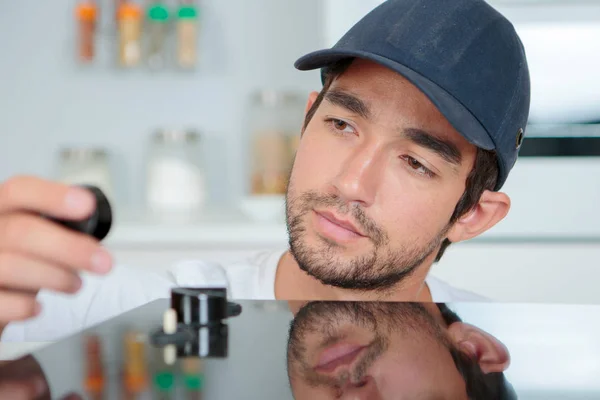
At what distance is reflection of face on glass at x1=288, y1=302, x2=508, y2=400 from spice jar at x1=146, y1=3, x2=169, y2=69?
1.64 metres

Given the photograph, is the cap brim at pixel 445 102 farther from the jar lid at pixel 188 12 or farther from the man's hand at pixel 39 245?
the jar lid at pixel 188 12

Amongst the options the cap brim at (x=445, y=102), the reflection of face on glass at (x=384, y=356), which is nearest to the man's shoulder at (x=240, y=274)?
the cap brim at (x=445, y=102)

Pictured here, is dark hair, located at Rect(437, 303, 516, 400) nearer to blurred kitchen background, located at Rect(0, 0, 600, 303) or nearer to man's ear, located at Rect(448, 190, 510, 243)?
man's ear, located at Rect(448, 190, 510, 243)

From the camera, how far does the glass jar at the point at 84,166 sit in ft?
6.81

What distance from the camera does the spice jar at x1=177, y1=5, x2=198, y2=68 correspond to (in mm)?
2166

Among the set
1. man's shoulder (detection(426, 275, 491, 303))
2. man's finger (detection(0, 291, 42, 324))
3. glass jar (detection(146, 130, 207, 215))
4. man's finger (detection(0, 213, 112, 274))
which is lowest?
glass jar (detection(146, 130, 207, 215))

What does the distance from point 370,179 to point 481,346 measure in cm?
46

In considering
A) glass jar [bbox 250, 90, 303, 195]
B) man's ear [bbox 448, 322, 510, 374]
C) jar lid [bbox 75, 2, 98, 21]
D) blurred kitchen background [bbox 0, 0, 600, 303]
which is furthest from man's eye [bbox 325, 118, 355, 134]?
jar lid [bbox 75, 2, 98, 21]

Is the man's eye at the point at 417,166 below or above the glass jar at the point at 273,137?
above

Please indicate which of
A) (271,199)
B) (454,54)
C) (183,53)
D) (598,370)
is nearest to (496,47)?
(454,54)

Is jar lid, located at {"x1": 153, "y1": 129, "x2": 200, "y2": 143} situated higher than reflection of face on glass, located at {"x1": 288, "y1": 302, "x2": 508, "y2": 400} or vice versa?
reflection of face on glass, located at {"x1": 288, "y1": 302, "x2": 508, "y2": 400}

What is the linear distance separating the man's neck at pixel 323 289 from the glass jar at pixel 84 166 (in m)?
0.95

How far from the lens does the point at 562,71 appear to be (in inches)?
71.1

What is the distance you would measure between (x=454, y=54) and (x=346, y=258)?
0.29 meters
